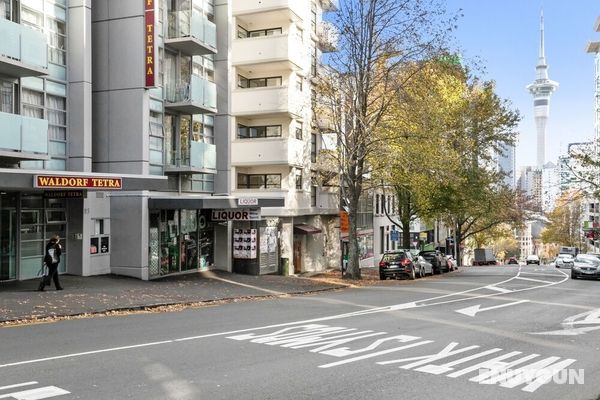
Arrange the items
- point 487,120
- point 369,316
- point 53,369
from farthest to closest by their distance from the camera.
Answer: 1. point 487,120
2. point 369,316
3. point 53,369

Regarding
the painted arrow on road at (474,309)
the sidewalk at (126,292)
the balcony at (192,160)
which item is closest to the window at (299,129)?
the balcony at (192,160)

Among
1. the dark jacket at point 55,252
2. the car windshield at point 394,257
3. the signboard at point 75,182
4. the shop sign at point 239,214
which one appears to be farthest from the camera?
the car windshield at point 394,257

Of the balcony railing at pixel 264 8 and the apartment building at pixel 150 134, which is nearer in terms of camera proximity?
the apartment building at pixel 150 134

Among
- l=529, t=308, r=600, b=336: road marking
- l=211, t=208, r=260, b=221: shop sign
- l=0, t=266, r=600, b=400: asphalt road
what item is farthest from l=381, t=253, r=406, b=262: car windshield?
l=0, t=266, r=600, b=400: asphalt road

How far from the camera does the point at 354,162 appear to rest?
28219 millimetres

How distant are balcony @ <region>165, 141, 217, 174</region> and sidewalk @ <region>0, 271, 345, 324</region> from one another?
4507 mm

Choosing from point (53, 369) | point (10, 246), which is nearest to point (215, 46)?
point (10, 246)

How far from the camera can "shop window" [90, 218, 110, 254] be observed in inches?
886

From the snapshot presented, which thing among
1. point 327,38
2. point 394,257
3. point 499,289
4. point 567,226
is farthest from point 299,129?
point 567,226

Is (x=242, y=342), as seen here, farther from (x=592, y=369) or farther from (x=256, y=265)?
(x=256, y=265)

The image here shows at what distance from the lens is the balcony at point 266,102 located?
32.7 metres

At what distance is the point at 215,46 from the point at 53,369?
2162cm

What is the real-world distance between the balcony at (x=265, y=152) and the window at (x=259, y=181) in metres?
1.33

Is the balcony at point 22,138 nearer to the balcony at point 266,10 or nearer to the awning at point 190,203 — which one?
the awning at point 190,203
